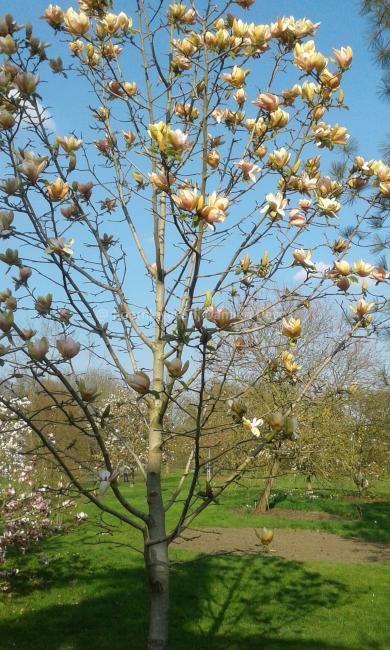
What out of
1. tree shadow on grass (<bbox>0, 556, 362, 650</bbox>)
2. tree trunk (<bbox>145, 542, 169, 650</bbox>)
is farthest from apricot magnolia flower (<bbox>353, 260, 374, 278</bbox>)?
tree shadow on grass (<bbox>0, 556, 362, 650</bbox>)

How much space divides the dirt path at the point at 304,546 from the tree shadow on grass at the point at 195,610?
974 mm

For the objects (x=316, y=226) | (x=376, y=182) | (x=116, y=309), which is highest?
(x=376, y=182)

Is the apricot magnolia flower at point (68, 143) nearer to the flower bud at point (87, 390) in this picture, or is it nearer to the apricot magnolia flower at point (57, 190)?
the apricot magnolia flower at point (57, 190)

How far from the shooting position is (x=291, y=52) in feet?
8.00

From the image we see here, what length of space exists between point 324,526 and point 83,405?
10.8 m

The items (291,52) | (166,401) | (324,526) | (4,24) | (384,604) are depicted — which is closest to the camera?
(166,401)

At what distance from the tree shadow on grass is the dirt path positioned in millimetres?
974

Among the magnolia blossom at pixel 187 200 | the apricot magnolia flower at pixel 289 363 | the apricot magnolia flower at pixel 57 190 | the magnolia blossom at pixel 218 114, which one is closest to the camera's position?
the magnolia blossom at pixel 187 200

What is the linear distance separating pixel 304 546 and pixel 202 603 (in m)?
3.83

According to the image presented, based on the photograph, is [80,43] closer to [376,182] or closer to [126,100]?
[126,100]

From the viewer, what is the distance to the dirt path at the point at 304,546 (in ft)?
28.6

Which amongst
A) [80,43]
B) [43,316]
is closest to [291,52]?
[80,43]

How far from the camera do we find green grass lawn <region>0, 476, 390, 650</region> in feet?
16.7

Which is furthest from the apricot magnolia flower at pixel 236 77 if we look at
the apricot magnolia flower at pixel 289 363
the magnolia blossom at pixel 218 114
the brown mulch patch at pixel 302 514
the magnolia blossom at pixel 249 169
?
the brown mulch patch at pixel 302 514
